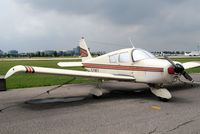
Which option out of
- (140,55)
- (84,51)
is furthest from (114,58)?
(84,51)

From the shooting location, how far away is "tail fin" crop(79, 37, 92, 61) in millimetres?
15755

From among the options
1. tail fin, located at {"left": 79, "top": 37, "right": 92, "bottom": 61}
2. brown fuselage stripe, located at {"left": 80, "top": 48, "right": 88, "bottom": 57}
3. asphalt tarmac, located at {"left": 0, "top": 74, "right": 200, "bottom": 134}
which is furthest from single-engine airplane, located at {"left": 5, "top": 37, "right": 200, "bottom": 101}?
brown fuselage stripe, located at {"left": 80, "top": 48, "right": 88, "bottom": 57}

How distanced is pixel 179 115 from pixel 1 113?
15.9 ft

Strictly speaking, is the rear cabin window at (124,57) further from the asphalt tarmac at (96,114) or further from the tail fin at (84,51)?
the tail fin at (84,51)

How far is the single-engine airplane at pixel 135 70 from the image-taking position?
921 cm

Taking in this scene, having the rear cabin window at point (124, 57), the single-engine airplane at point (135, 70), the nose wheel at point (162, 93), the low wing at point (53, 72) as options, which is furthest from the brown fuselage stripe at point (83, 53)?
the nose wheel at point (162, 93)

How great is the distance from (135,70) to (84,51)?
6.00m

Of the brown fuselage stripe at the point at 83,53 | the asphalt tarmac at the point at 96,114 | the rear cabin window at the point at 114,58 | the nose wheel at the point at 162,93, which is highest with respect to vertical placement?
the brown fuselage stripe at the point at 83,53

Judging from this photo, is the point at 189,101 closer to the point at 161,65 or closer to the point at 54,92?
the point at 161,65

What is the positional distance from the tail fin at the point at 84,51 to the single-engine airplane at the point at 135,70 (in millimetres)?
3327

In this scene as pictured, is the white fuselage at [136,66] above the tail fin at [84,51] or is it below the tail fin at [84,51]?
below

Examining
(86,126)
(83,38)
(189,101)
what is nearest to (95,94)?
(189,101)

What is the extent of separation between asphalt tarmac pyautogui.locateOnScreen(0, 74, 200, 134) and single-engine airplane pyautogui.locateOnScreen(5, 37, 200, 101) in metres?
0.61

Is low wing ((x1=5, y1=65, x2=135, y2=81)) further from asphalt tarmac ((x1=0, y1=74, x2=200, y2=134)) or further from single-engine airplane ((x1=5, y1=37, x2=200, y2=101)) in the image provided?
asphalt tarmac ((x1=0, y1=74, x2=200, y2=134))
